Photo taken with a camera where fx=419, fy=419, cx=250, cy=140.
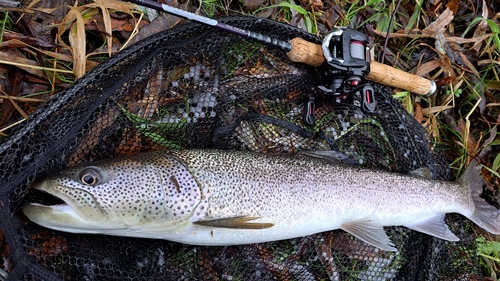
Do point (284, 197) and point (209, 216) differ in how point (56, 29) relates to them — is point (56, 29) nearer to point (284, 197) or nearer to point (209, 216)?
point (209, 216)

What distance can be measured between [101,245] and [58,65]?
53.3 inches

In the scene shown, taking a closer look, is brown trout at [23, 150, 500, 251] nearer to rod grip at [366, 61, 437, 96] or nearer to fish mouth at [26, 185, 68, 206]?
fish mouth at [26, 185, 68, 206]

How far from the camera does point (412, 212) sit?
309 cm

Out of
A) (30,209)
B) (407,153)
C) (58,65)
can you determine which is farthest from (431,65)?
(30,209)

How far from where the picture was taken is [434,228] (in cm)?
316

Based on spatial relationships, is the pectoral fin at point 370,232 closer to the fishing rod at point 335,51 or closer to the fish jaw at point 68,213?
the fishing rod at point 335,51

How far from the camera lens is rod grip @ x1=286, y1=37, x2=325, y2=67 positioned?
10.2 ft

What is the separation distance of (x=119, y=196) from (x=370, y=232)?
5.66 feet

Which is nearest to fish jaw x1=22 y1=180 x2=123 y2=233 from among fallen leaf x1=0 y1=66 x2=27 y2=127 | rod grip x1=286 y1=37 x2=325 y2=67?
fallen leaf x1=0 y1=66 x2=27 y2=127

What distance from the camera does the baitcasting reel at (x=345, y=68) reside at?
3.10 m

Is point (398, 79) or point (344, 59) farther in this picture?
point (398, 79)

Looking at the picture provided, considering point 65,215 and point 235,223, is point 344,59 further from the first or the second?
point 65,215

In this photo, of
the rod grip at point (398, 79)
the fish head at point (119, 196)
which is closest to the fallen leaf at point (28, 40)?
the fish head at point (119, 196)

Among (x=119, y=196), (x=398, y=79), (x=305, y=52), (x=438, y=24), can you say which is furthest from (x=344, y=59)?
(x=119, y=196)
